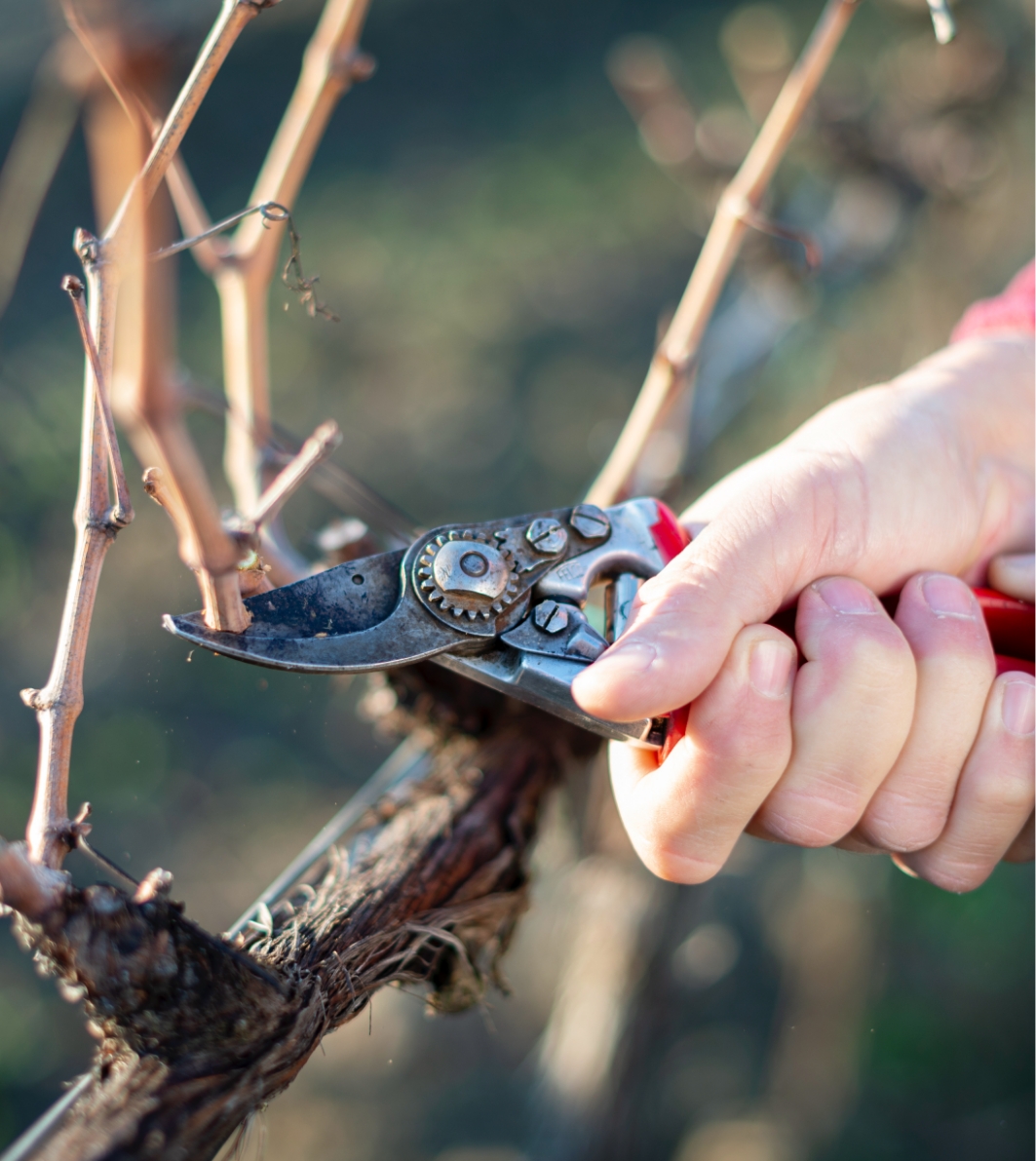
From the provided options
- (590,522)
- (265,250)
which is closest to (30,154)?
(265,250)

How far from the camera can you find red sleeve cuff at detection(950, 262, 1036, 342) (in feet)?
6.73

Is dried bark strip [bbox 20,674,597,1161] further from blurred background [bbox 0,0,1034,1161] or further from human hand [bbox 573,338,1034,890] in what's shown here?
blurred background [bbox 0,0,1034,1161]

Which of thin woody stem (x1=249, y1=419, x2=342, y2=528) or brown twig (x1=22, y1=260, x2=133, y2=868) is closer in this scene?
brown twig (x1=22, y1=260, x2=133, y2=868)

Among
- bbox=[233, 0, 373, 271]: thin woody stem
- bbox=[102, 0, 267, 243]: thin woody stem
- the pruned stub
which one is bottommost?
the pruned stub

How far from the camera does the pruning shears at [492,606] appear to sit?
1.24 meters

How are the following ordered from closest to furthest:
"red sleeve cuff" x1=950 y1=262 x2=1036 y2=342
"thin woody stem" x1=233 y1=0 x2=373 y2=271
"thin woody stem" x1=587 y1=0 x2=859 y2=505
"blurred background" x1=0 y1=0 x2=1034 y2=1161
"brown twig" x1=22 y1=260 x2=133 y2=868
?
"brown twig" x1=22 y1=260 x2=133 y2=868
"thin woody stem" x1=233 y1=0 x2=373 y2=271
"thin woody stem" x1=587 y1=0 x2=859 y2=505
"red sleeve cuff" x1=950 y1=262 x2=1036 y2=342
"blurred background" x1=0 y1=0 x2=1034 y2=1161

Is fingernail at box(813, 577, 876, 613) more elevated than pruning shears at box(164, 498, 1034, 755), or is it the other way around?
pruning shears at box(164, 498, 1034, 755)

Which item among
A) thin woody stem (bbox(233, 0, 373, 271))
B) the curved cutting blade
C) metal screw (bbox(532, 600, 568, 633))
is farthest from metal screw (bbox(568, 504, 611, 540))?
thin woody stem (bbox(233, 0, 373, 271))

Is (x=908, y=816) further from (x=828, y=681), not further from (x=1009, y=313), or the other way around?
(x=1009, y=313)

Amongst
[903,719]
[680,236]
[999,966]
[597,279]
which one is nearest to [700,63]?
[680,236]

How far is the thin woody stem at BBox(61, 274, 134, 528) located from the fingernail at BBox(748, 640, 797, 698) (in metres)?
0.83

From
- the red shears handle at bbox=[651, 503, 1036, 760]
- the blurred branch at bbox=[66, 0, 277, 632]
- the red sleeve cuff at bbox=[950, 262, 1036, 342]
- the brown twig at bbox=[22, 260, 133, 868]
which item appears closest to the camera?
the blurred branch at bbox=[66, 0, 277, 632]

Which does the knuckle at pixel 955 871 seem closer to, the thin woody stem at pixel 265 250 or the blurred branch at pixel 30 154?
the thin woody stem at pixel 265 250

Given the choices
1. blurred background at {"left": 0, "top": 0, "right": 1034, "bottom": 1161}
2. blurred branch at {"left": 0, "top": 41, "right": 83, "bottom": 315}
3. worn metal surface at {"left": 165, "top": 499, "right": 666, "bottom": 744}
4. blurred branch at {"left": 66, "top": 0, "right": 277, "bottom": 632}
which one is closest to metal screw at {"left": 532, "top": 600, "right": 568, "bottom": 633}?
worn metal surface at {"left": 165, "top": 499, "right": 666, "bottom": 744}
